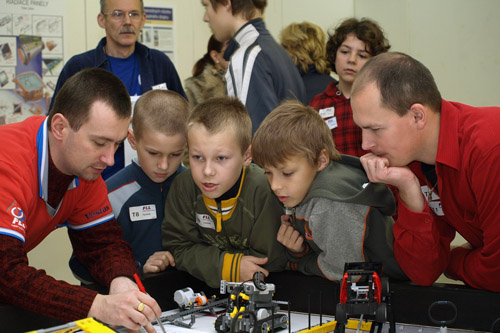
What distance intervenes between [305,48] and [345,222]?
5.91ft

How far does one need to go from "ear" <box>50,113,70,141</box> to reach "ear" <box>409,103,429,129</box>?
44.0 inches

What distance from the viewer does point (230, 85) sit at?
2.76 metres

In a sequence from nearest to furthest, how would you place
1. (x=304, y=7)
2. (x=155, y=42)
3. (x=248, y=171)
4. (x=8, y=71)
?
(x=248, y=171)
(x=8, y=71)
(x=155, y=42)
(x=304, y=7)

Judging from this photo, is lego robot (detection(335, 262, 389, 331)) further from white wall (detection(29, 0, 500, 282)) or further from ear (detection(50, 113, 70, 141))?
white wall (detection(29, 0, 500, 282))

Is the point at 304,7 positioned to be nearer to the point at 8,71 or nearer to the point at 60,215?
the point at 8,71

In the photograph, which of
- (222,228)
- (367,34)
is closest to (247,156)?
(222,228)

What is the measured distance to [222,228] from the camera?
2176mm

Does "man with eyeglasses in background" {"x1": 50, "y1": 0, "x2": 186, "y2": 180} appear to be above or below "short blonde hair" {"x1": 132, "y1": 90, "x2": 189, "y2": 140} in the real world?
above

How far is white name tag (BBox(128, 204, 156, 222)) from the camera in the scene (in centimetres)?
237

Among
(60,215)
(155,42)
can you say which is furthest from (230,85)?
(155,42)

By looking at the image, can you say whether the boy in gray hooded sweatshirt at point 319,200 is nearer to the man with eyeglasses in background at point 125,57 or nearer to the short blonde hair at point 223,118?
the short blonde hair at point 223,118

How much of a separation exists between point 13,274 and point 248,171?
3.19 ft

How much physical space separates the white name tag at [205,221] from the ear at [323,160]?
47cm

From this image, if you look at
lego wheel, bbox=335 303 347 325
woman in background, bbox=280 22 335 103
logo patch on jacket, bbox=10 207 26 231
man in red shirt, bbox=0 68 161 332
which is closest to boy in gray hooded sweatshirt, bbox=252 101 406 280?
lego wheel, bbox=335 303 347 325
